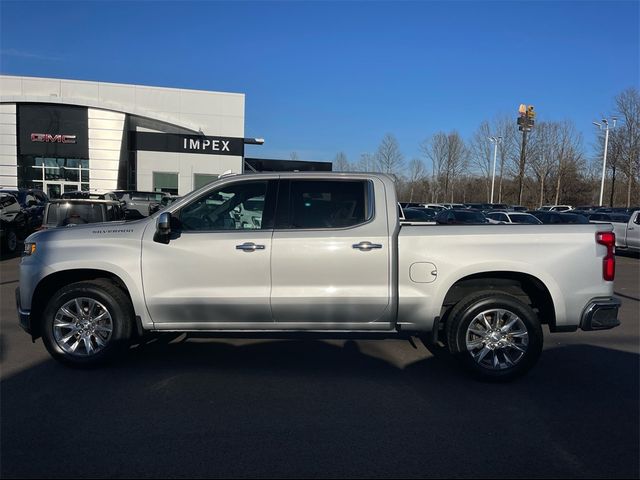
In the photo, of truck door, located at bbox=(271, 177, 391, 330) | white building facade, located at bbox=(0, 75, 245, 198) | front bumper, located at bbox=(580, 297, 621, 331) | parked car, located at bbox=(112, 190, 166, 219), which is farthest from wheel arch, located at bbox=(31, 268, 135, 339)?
white building facade, located at bbox=(0, 75, 245, 198)

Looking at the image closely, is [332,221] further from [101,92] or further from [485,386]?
[101,92]

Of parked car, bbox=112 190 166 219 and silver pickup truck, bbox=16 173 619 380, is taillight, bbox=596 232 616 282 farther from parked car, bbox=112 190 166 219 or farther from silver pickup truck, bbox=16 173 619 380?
parked car, bbox=112 190 166 219

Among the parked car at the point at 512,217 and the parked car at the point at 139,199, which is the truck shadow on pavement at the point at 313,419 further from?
the parked car at the point at 139,199

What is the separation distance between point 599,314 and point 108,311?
15.4 ft

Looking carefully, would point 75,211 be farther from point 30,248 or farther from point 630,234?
point 630,234

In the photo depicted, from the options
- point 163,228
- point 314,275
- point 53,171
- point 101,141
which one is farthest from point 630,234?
point 53,171

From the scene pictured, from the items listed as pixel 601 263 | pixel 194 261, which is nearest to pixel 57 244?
pixel 194 261

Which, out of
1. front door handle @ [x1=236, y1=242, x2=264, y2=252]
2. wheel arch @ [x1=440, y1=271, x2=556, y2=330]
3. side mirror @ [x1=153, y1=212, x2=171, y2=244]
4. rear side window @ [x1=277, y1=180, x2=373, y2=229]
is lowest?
wheel arch @ [x1=440, y1=271, x2=556, y2=330]

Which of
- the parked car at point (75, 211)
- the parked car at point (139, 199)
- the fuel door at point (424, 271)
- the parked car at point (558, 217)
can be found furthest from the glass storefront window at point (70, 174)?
the fuel door at point (424, 271)

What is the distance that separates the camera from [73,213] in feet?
38.2

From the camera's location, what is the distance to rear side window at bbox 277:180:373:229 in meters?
5.01

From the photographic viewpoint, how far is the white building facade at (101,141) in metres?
31.8

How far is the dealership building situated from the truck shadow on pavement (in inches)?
1074

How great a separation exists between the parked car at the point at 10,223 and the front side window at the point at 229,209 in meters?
11.4
